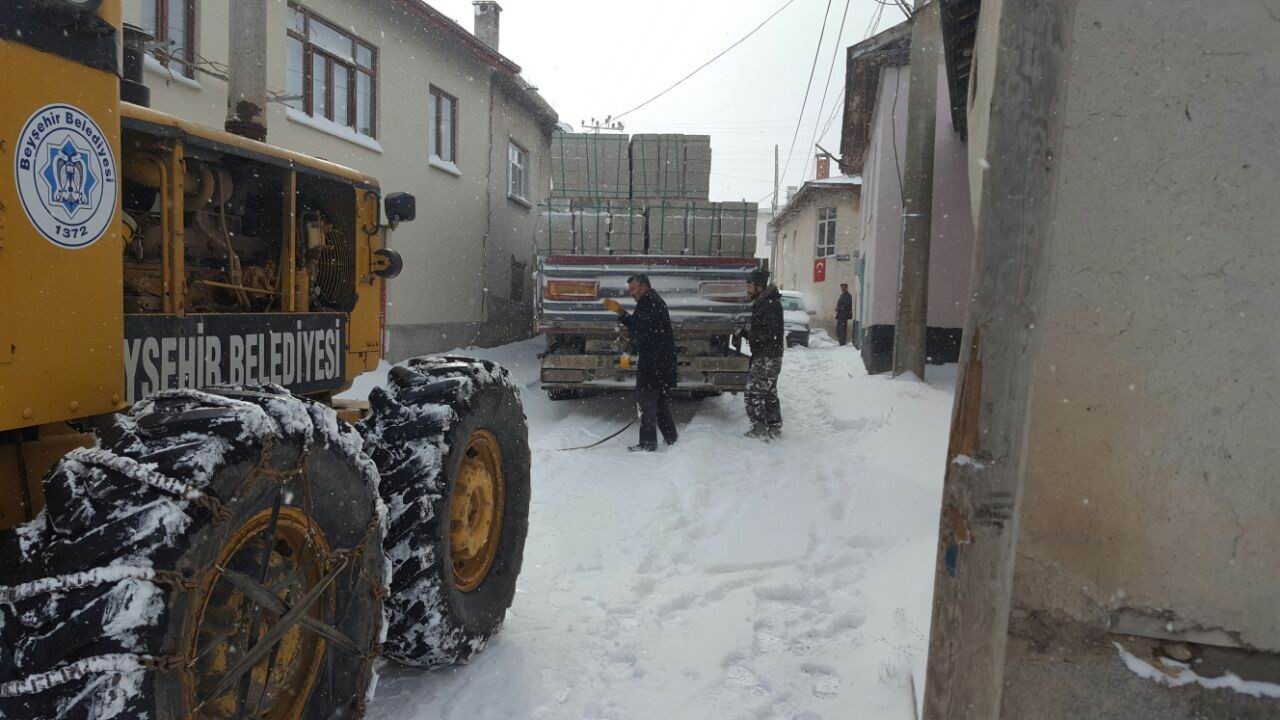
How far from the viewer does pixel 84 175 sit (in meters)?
1.97

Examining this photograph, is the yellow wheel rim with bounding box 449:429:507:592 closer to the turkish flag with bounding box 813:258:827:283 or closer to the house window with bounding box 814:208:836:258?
the turkish flag with bounding box 813:258:827:283

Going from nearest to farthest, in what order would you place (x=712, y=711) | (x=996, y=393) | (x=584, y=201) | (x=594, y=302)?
(x=996, y=393)
(x=712, y=711)
(x=594, y=302)
(x=584, y=201)

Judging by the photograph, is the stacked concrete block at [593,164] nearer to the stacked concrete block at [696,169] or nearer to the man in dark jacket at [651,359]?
the stacked concrete block at [696,169]

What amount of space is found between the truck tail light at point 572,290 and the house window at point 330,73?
12.7 ft

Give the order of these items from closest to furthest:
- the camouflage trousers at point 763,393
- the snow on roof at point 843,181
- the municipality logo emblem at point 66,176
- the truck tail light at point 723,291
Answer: the municipality logo emblem at point 66,176
the camouflage trousers at point 763,393
the truck tail light at point 723,291
the snow on roof at point 843,181

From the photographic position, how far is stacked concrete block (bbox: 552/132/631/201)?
11.5m

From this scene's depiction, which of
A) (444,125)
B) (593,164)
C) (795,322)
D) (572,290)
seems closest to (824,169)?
(795,322)

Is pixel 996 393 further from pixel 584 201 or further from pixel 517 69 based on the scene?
pixel 517 69

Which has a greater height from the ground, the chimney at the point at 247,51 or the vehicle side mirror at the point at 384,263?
the chimney at the point at 247,51

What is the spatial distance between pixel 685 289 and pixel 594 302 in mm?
1045

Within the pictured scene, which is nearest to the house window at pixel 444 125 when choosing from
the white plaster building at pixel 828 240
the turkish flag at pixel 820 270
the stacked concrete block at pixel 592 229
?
the stacked concrete block at pixel 592 229

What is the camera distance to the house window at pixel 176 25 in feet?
27.3

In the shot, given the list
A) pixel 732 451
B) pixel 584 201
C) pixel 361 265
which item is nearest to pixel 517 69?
pixel 584 201

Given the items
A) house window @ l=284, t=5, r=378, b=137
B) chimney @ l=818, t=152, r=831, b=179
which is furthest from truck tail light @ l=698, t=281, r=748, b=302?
chimney @ l=818, t=152, r=831, b=179
